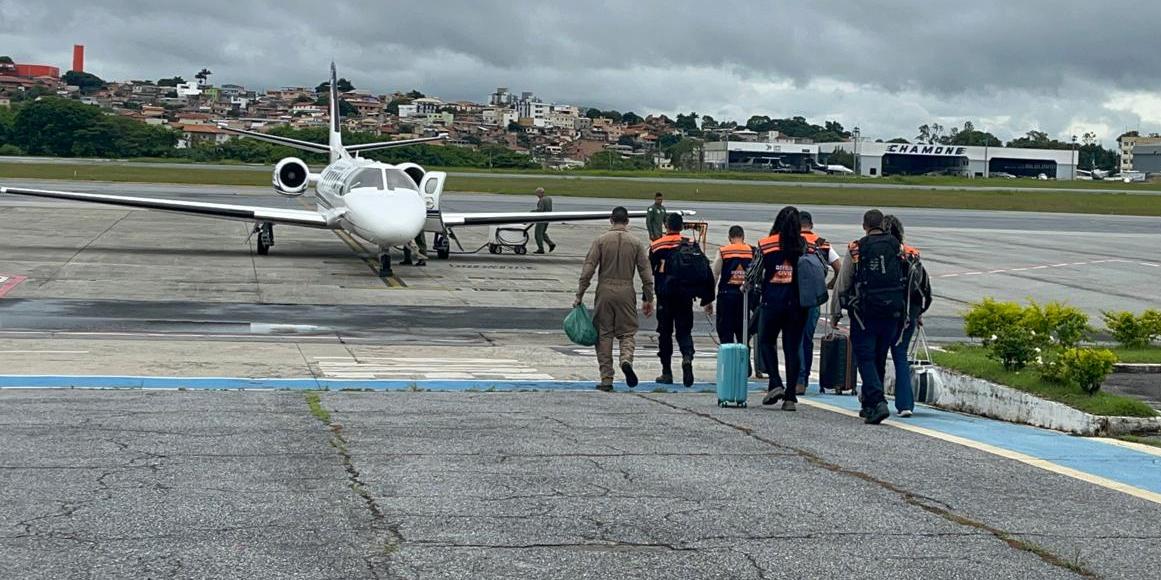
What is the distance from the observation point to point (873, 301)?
36.9 ft

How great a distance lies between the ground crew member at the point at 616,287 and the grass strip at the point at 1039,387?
119 inches

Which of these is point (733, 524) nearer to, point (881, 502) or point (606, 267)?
Result: point (881, 502)

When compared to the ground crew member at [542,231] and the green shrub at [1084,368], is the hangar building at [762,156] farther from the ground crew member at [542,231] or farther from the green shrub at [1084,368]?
the green shrub at [1084,368]

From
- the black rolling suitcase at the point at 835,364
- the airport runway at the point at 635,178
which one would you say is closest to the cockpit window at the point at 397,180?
the black rolling suitcase at the point at 835,364

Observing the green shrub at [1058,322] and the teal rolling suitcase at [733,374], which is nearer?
the teal rolling suitcase at [733,374]

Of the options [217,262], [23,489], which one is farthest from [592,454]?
[217,262]

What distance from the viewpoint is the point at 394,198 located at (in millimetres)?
28000

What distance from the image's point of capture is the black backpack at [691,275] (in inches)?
528

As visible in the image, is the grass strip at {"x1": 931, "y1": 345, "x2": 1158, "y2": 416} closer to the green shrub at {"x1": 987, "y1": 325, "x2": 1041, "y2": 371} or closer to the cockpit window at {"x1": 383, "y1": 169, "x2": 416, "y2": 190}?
the green shrub at {"x1": 987, "y1": 325, "x2": 1041, "y2": 371}

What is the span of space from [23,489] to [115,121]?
13104 centimetres

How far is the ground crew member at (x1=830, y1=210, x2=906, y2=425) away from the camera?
441 inches

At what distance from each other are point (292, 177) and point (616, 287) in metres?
23.3

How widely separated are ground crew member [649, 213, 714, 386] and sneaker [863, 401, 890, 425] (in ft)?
8.68

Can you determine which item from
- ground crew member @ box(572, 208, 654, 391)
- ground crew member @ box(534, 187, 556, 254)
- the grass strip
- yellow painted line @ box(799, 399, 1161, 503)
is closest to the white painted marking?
ground crew member @ box(572, 208, 654, 391)
